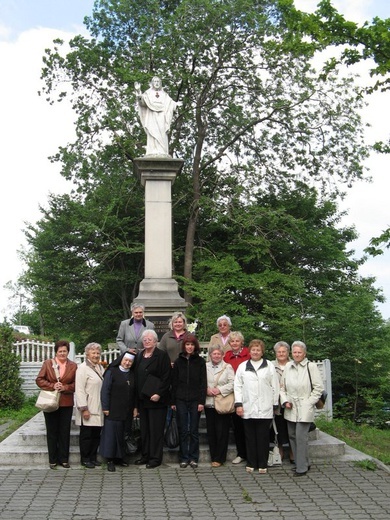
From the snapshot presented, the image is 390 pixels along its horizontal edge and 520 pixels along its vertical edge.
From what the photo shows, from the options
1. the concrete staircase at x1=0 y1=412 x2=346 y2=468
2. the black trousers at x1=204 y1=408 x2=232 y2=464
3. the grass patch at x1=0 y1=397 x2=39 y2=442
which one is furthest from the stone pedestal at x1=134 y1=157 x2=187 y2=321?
the black trousers at x1=204 y1=408 x2=232 y2=464

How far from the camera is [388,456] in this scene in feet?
29.8

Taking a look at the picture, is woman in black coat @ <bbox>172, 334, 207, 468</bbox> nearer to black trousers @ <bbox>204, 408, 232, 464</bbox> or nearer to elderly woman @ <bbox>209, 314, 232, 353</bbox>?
black trousers @ <bbox>204, 408, 232, 464</bbox>

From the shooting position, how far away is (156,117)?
13703mm

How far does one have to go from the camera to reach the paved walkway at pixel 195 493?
630 centimetres

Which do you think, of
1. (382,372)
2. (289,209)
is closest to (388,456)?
(382,372)

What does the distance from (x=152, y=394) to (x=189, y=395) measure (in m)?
0.45

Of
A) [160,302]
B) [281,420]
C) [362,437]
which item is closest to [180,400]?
[281,420]

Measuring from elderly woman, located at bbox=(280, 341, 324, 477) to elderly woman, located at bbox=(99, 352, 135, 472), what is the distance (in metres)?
1.88

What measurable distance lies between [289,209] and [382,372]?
1069 cm

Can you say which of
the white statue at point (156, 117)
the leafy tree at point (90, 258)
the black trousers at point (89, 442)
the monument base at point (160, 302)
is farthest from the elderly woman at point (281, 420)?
the leafy tree at point (90, 258)

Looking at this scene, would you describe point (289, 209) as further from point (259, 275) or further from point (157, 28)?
point (157, 28)

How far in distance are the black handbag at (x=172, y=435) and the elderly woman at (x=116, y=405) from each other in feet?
1.81

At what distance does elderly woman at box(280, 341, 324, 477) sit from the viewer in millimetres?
8031

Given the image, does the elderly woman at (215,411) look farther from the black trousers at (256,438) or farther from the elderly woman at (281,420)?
the elderly woman at (281,420)
